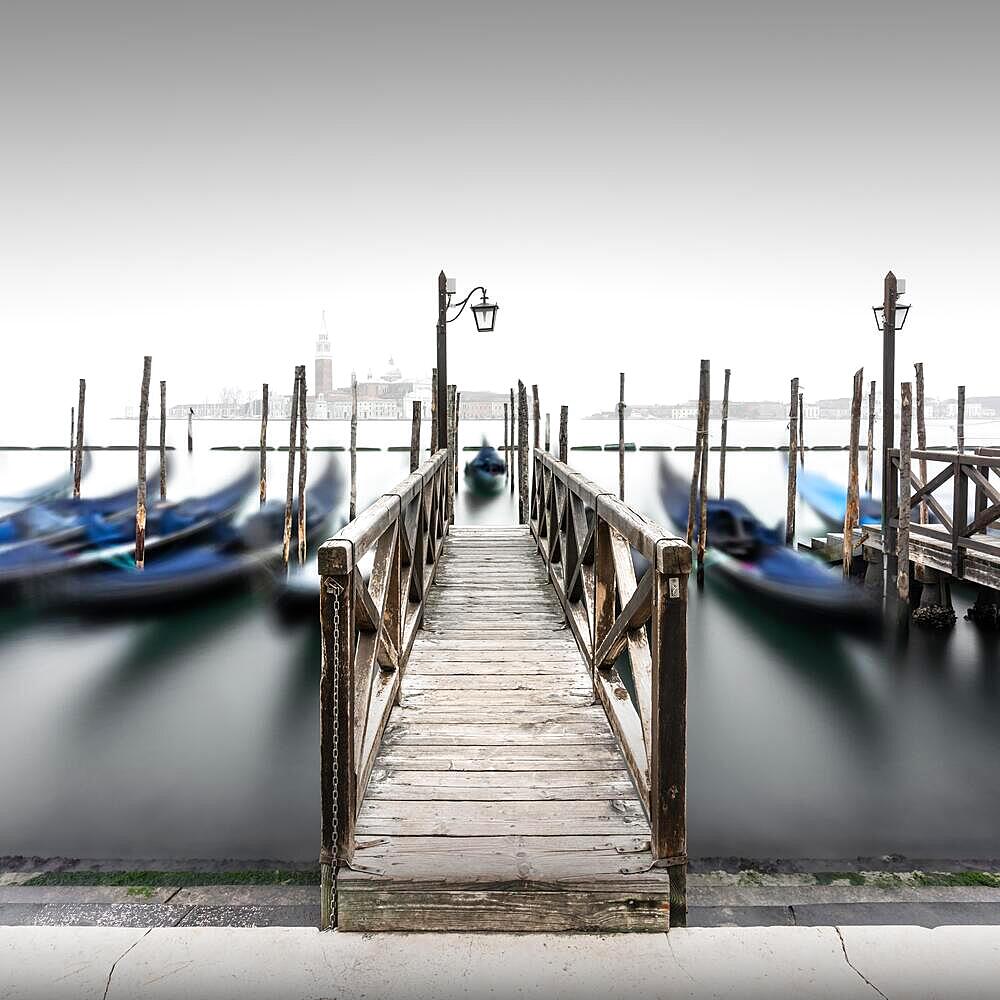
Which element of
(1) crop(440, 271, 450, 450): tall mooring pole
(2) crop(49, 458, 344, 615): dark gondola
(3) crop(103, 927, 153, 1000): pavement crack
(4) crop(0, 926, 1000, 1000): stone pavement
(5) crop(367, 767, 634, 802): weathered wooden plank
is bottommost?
(2) crop(49, 458, 344, 615): dark gondola

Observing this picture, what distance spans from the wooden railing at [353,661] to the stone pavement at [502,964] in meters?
0.19

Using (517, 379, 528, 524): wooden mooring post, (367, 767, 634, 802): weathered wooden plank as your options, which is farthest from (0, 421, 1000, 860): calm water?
(517, 379, 528, 524): wooden mooring post

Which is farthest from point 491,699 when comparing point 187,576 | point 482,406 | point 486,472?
point 482,406

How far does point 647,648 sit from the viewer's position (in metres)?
2.28

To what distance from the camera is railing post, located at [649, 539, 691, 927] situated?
5.71 feet

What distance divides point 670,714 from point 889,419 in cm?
763

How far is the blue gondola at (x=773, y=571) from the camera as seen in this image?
8711 mm

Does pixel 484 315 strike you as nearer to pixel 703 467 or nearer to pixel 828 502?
pixel 703 467

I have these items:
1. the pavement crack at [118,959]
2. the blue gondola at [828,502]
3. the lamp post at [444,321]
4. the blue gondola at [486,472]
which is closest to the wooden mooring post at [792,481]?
the blue gondola at [828,502]

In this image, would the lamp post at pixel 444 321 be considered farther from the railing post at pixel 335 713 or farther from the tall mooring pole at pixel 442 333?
the railing post at pixel 335 713

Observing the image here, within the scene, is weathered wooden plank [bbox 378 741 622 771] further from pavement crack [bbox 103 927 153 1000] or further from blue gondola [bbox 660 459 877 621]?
blue gondola [bbox 660 459 877 621]

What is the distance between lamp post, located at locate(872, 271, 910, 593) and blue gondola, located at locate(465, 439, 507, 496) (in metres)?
17.2

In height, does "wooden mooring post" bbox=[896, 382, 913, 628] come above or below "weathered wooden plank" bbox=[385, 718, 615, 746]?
above

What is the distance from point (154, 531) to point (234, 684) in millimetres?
6791
